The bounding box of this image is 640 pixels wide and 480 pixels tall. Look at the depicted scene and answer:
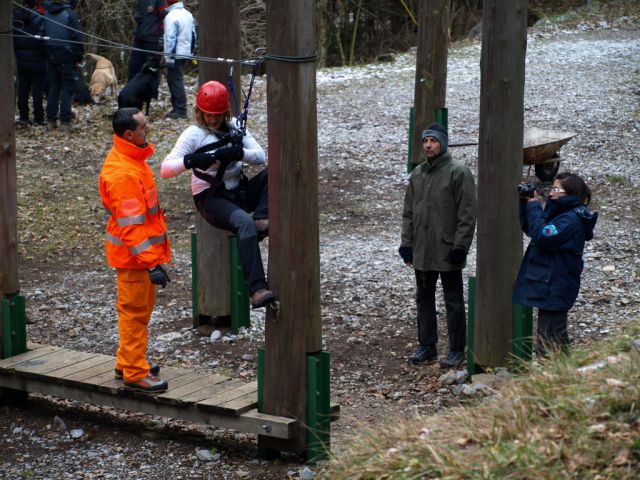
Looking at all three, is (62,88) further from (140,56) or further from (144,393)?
(144,393)

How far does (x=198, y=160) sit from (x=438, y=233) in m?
2.08

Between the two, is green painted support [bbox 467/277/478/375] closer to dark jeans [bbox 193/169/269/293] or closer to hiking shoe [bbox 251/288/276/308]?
dark jeans [bbox 193/169/269/293]

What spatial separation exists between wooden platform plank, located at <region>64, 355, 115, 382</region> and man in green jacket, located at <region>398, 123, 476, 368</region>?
251 cm

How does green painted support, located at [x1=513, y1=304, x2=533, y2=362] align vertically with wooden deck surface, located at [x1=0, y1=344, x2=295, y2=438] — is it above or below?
above

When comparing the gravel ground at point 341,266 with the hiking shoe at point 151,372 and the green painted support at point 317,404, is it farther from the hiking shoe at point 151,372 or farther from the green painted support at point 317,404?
the hiking shoe at point 151,372

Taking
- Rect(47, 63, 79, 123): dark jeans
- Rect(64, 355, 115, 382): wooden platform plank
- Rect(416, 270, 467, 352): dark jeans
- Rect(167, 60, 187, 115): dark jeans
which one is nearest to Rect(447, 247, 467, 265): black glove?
Rect(416, 270, 467, 352): dark jeans

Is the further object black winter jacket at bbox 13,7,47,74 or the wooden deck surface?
black winter jacket at bbox 13,7,47,74

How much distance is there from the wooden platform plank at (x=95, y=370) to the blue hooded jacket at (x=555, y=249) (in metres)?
3.12

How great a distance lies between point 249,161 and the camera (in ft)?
23.7

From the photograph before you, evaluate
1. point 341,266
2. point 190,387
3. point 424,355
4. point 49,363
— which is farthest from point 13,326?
point 341,266

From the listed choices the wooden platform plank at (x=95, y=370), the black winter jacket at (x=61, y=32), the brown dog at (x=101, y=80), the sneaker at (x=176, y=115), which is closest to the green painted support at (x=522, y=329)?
the wooden platform plank at (x=95, y=370)

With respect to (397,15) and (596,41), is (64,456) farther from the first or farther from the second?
(397,15)

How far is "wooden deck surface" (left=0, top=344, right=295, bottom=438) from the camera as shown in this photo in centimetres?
639

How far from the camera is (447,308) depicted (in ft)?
26.5
